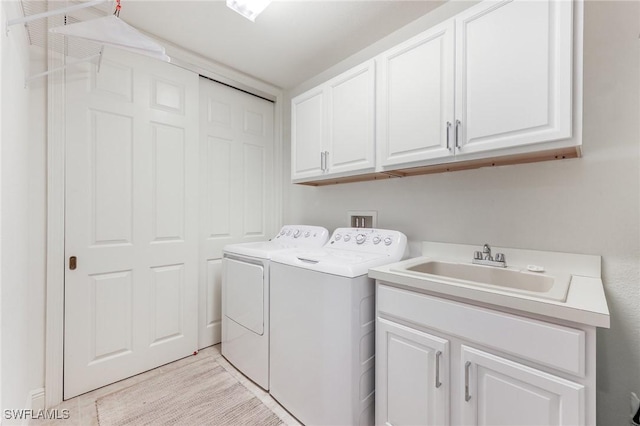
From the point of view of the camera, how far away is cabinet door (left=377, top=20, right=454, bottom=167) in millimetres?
1383

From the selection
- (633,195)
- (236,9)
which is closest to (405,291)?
(633,195)

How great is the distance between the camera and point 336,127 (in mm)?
1936

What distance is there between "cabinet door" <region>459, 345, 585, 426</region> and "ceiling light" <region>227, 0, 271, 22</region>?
2.08 metres

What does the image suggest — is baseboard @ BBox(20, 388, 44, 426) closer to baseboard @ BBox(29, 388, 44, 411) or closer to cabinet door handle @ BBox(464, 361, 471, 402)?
baseboard @ BBox(29, 388, 44, 411)

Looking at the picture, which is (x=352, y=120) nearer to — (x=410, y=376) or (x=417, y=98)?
(x=417, y=98)

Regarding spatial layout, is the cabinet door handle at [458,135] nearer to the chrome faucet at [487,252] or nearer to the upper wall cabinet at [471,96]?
the upper wall cabinet at [471,96]

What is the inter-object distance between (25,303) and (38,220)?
48cm

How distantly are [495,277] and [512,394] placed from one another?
0.62 meters

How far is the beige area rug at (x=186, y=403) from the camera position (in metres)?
1.57

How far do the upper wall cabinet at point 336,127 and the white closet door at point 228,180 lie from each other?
2.11ft

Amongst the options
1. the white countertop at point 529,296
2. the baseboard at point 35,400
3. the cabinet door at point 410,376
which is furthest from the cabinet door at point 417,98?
the baseboard at point 35,400

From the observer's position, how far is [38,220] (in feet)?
5.35

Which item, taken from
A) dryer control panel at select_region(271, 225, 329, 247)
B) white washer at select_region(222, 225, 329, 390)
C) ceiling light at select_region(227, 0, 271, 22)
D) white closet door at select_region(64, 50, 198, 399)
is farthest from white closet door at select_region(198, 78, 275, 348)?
ceiling light at select_region(227, 0, 271, 22)

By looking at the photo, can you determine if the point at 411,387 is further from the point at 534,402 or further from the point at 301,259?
the point at 301,259
